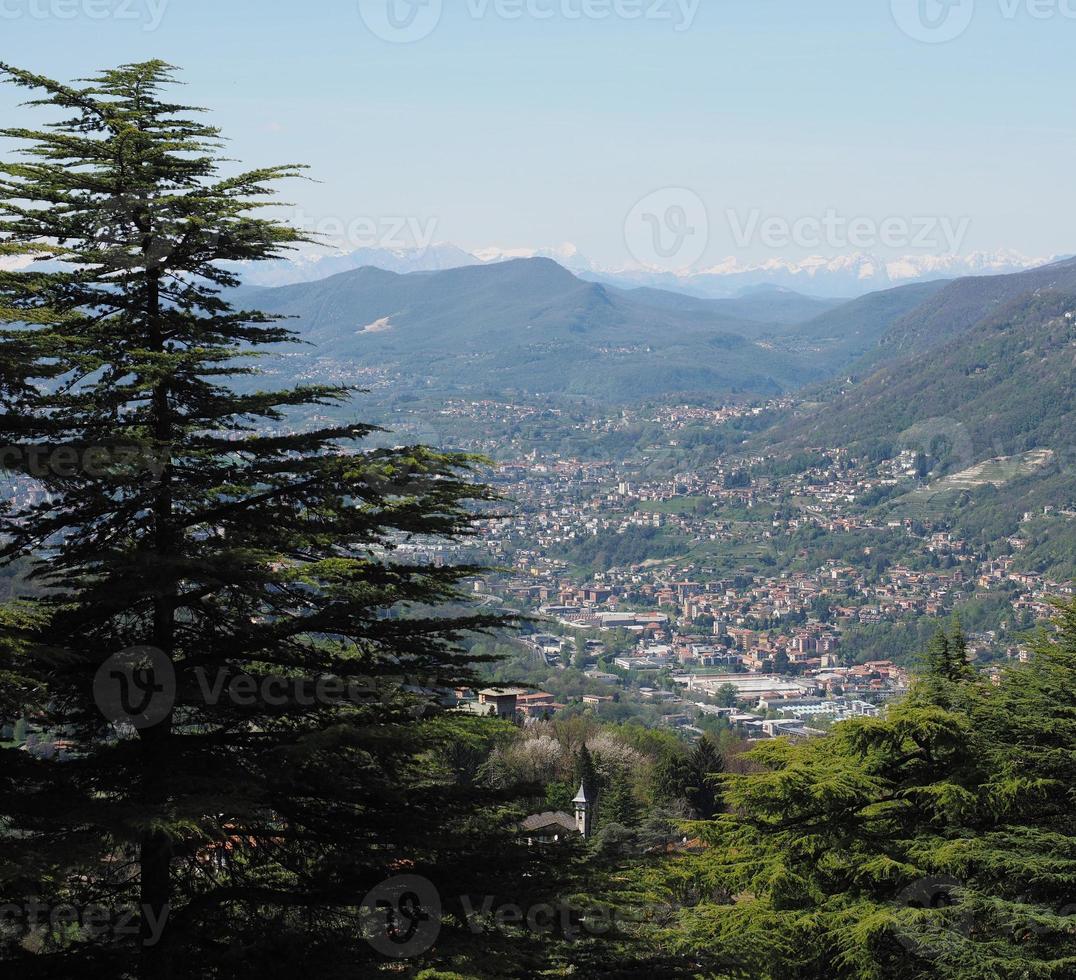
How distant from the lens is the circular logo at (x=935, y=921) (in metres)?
7.68

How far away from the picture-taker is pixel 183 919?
195 inches

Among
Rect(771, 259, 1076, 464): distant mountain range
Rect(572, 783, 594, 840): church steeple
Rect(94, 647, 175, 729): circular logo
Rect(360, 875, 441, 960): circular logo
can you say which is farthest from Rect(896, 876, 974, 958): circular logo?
Rect(771, 259, 1076, 464): distant mountain range

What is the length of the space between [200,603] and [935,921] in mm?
5343

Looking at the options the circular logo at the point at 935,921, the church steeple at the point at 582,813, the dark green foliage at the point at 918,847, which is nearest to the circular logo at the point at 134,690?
the dark green foliage at the point at 918,847

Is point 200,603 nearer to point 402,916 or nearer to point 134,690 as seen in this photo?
point 134,690

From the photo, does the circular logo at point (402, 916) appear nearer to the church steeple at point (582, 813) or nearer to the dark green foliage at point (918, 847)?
the dark green foliage at point (918, 847)

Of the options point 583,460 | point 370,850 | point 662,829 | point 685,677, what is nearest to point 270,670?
point 370,850

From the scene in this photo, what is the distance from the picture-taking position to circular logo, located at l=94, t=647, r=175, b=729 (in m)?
5.02

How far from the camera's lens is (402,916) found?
4875 mm

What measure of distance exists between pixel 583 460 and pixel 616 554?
150 feet

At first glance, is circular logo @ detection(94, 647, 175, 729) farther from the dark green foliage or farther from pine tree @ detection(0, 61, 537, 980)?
the dark green foliage

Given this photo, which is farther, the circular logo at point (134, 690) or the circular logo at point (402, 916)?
the circular logo at point (134, 690)

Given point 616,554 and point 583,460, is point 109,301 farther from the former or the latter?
point 583,460

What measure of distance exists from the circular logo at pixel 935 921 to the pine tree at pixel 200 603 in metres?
3.66
